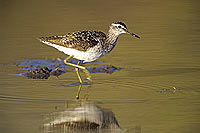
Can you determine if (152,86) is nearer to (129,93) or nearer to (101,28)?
(129,93)

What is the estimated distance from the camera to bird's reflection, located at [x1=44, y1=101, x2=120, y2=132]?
286 inches

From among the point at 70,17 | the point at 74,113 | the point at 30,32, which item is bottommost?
the point at 74,113

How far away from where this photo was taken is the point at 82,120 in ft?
24.8

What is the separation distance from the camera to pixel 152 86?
950 centimetres

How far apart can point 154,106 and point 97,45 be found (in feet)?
8.70

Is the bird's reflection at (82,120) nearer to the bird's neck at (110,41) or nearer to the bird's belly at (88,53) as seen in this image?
the bird's belly at (88,53)

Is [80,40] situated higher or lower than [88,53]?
higher

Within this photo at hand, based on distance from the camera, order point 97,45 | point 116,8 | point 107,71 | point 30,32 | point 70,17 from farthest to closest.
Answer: point 116,8 < point 70,17 < point 30,32 < point 107,71 < point 97,45

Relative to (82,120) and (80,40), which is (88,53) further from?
(82,120)

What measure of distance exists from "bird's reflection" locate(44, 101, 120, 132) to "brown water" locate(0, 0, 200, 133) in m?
0.15

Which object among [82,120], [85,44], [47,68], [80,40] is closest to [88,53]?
[85,44]

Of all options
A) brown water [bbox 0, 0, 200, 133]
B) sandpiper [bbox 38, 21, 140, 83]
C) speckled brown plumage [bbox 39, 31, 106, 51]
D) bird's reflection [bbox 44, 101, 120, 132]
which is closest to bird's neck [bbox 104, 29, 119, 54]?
sandpiper [bbox 38, 21, 140, 83]

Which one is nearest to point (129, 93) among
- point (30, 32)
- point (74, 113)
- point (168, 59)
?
point (74, 113)

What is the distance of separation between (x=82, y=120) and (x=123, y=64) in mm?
4310
